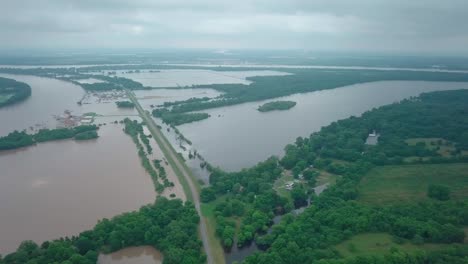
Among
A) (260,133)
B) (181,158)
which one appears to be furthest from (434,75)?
(181,158)

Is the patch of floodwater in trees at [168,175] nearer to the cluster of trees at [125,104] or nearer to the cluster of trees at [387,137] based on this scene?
the cluster of trees at [387,137]

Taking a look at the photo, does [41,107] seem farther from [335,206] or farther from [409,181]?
[409,181]

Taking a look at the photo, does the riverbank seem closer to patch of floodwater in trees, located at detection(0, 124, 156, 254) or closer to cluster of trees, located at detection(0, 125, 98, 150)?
patch of floodwater in trees, located at detection(0, 124, 156, 254)

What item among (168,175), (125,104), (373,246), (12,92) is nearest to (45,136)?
(168,175)

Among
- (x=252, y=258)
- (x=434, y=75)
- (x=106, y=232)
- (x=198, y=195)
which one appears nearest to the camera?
(x=252, y=258)

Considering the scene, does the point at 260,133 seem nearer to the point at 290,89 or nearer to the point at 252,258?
the point at 252,258

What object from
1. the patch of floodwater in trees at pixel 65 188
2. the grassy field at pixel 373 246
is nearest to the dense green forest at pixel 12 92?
the patch of floodwater in trees at pixel 65 188
